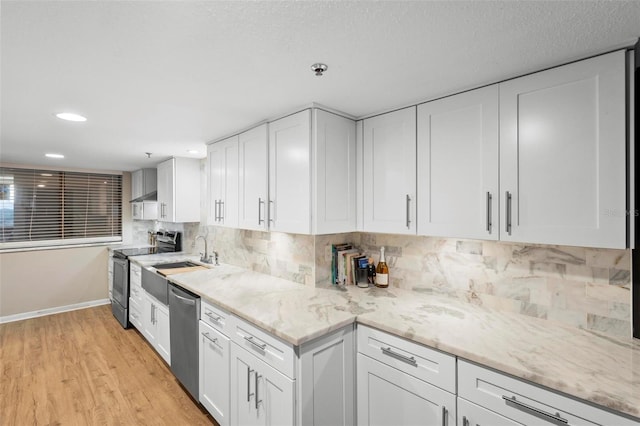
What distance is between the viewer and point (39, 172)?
4.60 metres

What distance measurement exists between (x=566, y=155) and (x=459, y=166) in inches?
19.1

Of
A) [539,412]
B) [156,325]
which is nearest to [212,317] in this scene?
[156,325]

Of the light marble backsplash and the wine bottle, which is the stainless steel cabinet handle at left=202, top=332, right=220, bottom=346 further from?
the wine bottle

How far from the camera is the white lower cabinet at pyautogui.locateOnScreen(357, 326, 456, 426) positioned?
56.1 inches

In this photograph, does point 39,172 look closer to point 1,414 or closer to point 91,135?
point 91,135

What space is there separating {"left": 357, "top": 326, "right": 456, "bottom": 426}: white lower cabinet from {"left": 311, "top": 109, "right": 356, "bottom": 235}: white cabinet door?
0.75 meters

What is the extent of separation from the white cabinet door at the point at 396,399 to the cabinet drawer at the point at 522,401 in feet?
0.41

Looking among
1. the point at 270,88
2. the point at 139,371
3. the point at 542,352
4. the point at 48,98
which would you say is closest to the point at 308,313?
the point at 542,352

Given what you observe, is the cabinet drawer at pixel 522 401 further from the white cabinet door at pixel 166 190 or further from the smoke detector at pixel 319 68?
the white cabinet door at pixel 166 190

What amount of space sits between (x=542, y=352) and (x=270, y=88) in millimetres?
1866

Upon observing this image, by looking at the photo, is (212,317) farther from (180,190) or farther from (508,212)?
(180,190)

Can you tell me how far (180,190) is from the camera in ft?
12.7

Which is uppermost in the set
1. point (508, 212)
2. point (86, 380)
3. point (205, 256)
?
point (508, 212)

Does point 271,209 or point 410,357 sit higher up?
point 271,209
